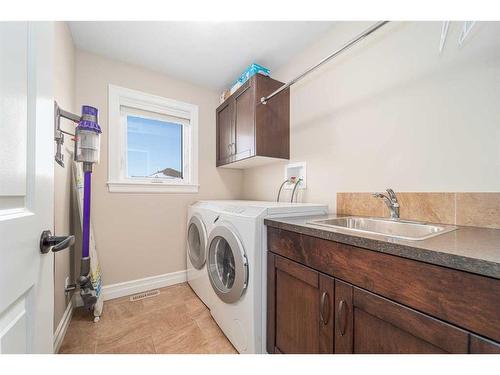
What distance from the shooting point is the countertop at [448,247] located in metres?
0.48

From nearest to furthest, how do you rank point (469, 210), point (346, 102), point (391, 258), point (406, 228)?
1. point (391, 258)
2. point (469, 210)
3. point (406, 228)
4. point (346, 102)

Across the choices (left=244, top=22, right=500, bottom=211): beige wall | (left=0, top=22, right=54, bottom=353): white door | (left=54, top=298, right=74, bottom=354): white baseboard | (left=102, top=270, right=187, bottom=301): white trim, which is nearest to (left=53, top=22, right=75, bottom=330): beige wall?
(left=54, top=298, right=74, bottom=354): white baseboard

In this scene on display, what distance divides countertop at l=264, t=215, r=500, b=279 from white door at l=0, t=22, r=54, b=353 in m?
0.93

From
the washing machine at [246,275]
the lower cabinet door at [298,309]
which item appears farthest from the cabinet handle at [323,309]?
the washing machine at [246,275]

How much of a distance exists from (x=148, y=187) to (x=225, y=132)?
104 cm

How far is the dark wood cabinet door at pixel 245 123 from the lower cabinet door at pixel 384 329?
1340 mm

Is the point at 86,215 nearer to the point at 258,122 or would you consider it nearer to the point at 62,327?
the point at 62,327

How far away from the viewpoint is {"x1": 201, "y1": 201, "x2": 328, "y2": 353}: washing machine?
111 cm

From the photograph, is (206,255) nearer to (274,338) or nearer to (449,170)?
(274,338)

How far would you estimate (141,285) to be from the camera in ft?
6.56
